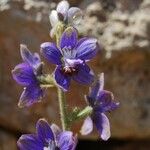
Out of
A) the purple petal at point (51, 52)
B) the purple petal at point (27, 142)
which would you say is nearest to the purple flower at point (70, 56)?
the purple petal at point (51, 52)

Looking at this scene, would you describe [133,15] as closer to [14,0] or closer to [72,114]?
[14,0]

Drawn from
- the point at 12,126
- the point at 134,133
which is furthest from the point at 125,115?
the point at 12,126

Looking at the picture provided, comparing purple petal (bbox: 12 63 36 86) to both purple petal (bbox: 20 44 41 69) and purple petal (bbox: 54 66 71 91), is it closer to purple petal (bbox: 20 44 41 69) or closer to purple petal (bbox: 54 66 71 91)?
purple petal (bbox: 20 44 41 69)

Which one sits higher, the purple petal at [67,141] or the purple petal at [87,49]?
the purple petal at [87,49]

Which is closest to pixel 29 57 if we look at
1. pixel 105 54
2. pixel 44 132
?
pixel 44 132

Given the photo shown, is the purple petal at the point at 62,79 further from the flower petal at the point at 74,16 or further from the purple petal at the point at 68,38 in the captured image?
the flower petal at the point at 74,16
